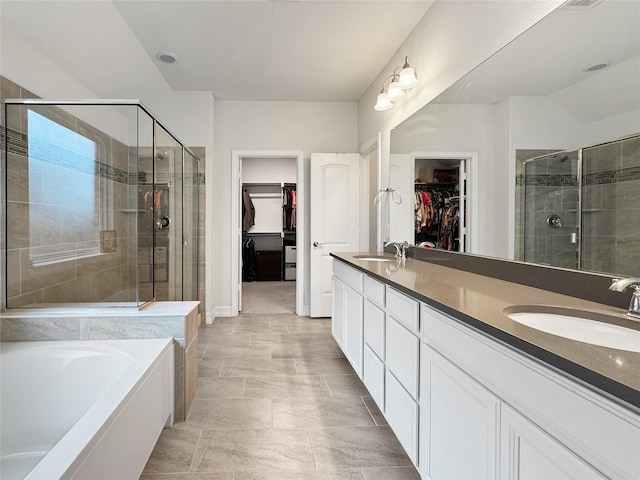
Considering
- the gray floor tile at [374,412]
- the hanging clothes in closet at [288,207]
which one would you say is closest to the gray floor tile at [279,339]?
the gray floor tile at [374,412]

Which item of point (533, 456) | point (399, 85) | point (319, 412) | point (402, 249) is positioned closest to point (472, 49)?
point (399, 85)

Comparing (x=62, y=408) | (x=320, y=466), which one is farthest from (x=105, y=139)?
(x=320, y=466)

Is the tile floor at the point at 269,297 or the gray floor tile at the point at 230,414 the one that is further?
the tile floor at the point at 269,297

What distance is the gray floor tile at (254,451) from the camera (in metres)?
1.66

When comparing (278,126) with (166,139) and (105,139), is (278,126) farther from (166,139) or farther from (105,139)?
(105,139)

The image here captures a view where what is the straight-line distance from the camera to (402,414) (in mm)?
1571

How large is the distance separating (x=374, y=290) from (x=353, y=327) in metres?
0.58

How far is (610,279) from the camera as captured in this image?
118 centimetres

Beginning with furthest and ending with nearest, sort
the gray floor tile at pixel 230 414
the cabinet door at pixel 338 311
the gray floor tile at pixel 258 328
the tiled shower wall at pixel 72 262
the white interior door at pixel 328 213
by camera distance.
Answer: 1. the white interior door at pixel 328 213
2. the gray floor tile at pixel 258 328
3. the cabinet door at pixel 338 311
4. the tiled shower wall at pixel 72 262
5. the gray floor tile at pixel 230 414

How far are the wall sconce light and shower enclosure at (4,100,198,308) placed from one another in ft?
6.24

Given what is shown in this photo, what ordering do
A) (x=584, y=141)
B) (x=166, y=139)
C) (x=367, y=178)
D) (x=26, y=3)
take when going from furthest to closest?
(x=367, y=178) → (x=166, y=139) → (x=26, y=3) → (x=584, y=141)

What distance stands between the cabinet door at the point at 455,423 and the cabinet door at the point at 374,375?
0.51 meters

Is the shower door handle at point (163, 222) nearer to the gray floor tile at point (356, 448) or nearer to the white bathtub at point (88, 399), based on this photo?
the white bathtub at point (88, 399)

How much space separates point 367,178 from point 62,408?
372 centimetres
